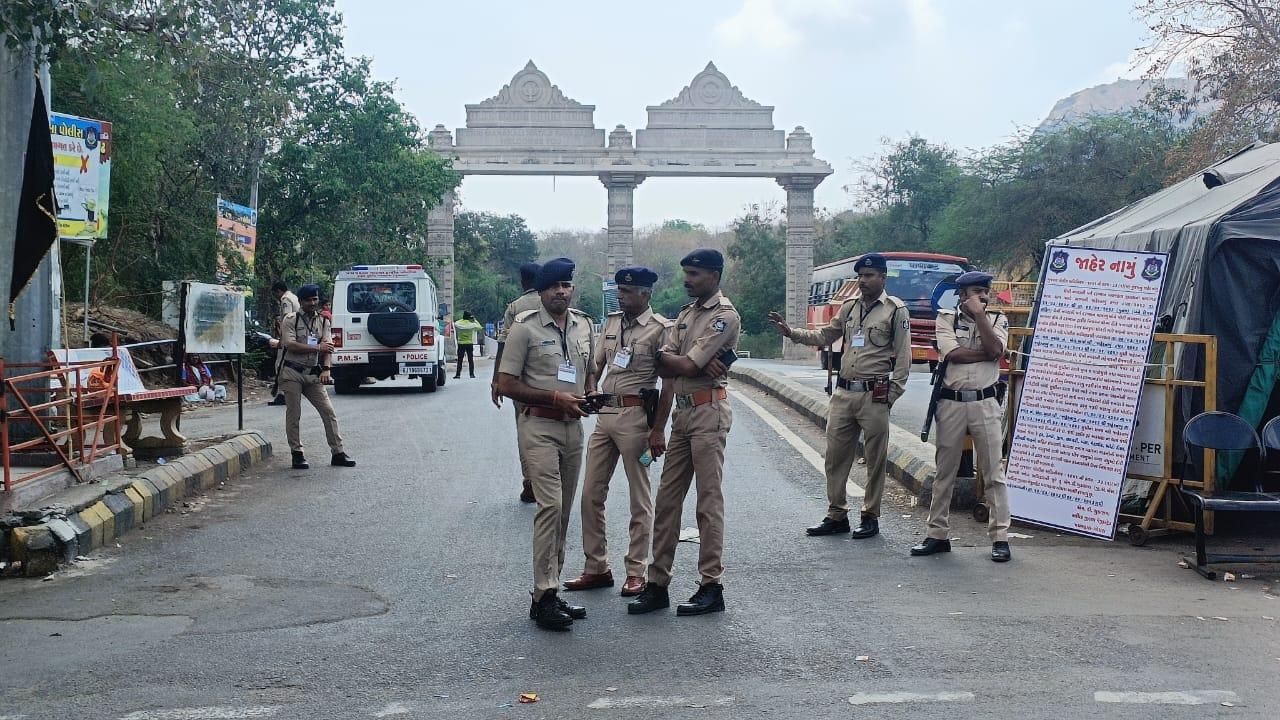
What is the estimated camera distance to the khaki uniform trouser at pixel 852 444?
848cm

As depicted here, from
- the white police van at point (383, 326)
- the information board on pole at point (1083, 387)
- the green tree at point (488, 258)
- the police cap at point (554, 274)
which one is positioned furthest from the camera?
the green tree at point (488, 258)

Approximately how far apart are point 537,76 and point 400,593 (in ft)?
146

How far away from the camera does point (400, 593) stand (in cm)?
684

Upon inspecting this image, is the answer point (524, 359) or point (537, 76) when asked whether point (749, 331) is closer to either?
point (537, 76)

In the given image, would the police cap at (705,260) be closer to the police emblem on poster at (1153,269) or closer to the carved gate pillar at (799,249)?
the police emblem on poster at (1153,269)

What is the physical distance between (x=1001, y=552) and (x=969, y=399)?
105cm

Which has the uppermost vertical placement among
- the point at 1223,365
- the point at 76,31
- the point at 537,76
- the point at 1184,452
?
the point at 537,76

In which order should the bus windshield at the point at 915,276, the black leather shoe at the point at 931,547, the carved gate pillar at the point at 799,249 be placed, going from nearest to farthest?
the black leather shoe at the point at 931,547 < the bus windshield at the point at 915,276 < the carved gate pillar at the point at 799,249

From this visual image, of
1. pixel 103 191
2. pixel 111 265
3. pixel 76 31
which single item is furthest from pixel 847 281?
pixel 76 31

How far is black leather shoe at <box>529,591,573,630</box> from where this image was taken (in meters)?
5.98

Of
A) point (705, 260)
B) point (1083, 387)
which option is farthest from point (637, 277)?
point (1083, 387)

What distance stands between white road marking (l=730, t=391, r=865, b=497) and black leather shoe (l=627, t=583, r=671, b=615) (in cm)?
302

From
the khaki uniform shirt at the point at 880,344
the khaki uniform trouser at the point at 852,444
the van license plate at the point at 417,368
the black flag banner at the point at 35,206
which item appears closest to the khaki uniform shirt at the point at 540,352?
the khaki uniform shirt at the point at 880,344

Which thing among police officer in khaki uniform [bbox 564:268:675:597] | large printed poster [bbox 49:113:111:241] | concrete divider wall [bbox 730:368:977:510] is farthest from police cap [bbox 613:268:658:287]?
large printed poster [bbox 49:113:111:241]
